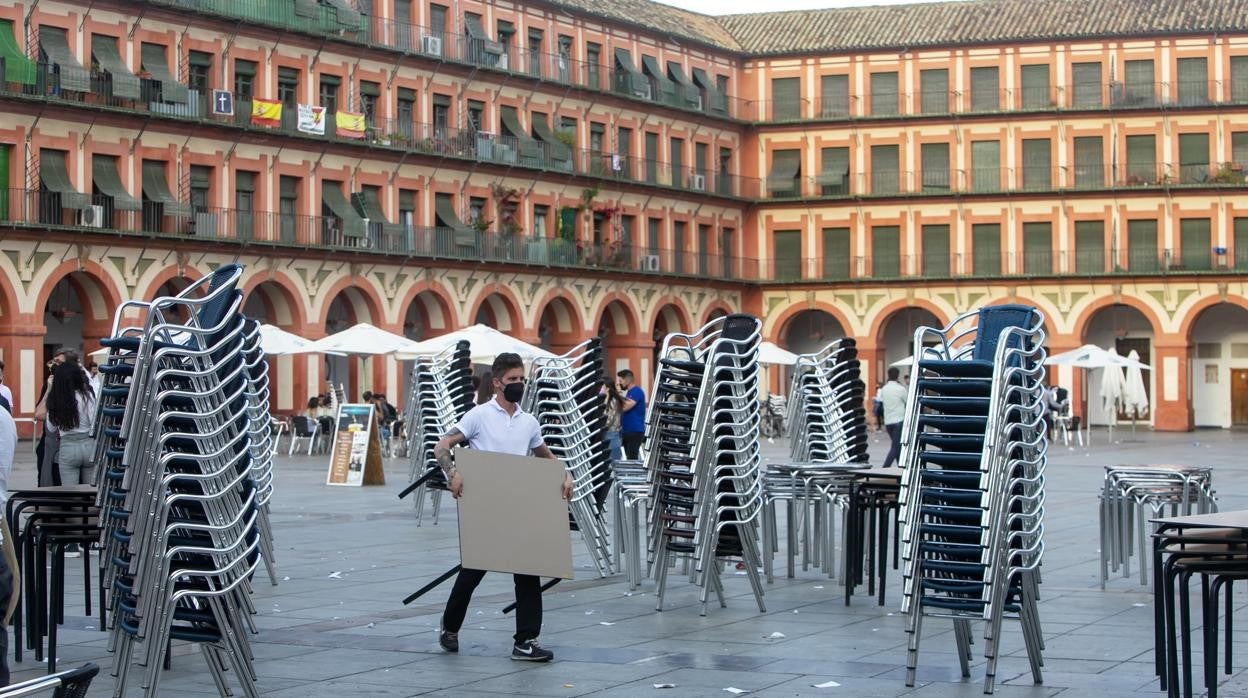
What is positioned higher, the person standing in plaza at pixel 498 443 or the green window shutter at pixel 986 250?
the green window shutter at pixel 986 250

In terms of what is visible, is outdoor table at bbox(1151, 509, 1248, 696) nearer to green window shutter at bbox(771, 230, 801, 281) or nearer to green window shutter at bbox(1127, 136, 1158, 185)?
green window shutter at bbox(1127, 136, 1158, 185)

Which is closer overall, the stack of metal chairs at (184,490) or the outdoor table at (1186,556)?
the stack of metal chairs at (184,490)

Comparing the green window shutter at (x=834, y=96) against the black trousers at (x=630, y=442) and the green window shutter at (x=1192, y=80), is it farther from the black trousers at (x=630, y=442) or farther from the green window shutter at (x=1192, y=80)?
the black trousers at (x=630, y=442)

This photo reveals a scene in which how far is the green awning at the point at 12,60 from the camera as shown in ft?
135

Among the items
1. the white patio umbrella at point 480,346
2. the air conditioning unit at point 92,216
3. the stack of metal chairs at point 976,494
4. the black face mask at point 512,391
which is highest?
the air conditioning unit at point 92,216

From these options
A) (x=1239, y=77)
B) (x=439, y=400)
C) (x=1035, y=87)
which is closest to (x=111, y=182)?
(x=439, y=400)

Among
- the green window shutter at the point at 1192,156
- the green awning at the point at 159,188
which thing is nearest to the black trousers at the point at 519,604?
the green awning at the point at 159,188

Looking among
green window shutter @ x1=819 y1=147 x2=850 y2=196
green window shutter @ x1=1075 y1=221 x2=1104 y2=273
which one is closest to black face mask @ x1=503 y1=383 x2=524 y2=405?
green window shutter @ x1=1075 y1=221 x2=1104 y2=273

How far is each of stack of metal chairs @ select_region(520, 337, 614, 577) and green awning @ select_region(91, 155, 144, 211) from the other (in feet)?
98.8

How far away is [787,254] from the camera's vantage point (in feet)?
221

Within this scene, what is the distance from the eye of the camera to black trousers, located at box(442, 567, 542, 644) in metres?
10.5

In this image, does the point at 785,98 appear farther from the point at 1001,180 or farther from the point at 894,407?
the point at 894,407

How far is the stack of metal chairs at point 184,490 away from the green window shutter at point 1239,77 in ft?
189

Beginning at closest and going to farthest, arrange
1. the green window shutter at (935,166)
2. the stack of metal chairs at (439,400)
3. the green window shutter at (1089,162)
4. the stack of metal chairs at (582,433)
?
the stack of metal chairs at (582,433)
the stack of metal chairs at (439,400)
the green window shutter at (1089,162)
the green window shutter at (935,166)
